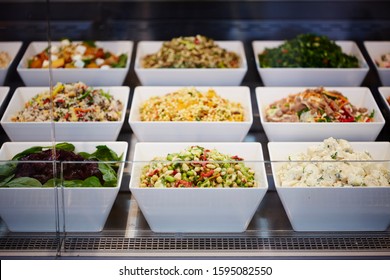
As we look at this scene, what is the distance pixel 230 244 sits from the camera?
94.3 inches

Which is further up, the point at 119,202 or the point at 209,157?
the point at 209,157

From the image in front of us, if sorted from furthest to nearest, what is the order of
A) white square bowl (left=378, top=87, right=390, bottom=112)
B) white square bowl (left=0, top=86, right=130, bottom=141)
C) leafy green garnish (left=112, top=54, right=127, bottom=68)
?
leafy green garnish (left=112, top=54, right=127, bottom=68), white square bowl (left=378, top=87, right=390, bottom=112), white square bowl (left=0, top=86, right=130, bottom=141)

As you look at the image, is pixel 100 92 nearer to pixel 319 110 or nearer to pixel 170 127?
pixel 170 127

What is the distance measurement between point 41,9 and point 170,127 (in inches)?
40.0

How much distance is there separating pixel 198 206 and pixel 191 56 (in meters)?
1.03

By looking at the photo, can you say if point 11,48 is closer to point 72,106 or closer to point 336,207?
point 72,106

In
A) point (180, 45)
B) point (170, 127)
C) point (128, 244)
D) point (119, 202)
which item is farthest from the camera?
point (180, 45)

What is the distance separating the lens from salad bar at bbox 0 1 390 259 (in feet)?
7.81

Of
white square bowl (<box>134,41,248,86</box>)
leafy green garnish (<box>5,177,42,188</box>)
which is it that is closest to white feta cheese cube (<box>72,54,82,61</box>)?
white square bowl (<box>134,41,248,86</box>)

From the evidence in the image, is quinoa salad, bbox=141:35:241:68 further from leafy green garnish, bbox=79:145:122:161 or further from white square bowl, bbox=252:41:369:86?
leafy green garnish, bbox=79:145:122:161

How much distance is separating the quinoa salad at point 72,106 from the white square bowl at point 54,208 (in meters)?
0.44
